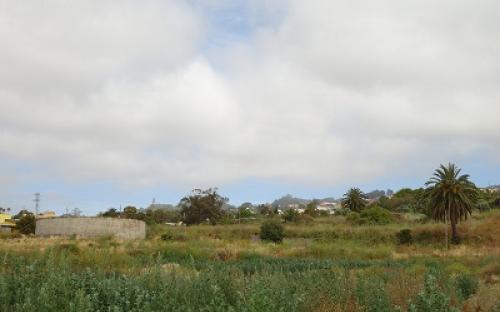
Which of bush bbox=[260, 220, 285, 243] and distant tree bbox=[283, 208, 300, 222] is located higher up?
distant tree bbox=[283, 208, 300, 222]

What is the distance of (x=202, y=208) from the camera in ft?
315

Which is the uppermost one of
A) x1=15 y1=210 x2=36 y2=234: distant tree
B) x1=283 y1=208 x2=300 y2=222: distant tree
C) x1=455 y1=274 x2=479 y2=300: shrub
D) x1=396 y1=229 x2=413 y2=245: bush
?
Answer: x1=283 y1=208 x2=300 y2=222: distant tree

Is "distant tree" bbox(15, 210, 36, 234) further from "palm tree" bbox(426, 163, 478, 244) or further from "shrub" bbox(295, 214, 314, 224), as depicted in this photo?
"palm tree" bbox(426, 163, 478, 244)

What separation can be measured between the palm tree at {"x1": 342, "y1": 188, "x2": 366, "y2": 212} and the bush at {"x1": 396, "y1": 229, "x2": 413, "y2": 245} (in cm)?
3577

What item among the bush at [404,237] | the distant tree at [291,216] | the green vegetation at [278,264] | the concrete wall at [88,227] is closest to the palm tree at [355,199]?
the green vegetation at [278,264]

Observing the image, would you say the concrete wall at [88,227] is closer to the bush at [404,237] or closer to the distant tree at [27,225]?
the distant tree at [27,225]

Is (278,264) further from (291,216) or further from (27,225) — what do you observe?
(291,216)

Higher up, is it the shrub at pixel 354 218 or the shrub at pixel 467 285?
the shrub at pixel 354 218

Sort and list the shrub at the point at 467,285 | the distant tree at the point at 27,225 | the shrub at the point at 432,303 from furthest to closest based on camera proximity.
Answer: the distant tree at the point at 27,225
the shrub at the point at 467,285
the shrub at the point at 432,303

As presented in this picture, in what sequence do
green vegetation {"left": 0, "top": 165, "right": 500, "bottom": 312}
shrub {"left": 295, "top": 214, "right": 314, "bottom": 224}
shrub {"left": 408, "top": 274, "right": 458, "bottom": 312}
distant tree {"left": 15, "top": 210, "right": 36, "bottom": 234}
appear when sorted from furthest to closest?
shrub {"left": 295, "top": 214, "right": 314, "bottom": 224}, distant tree {"left": 15, "top": 210, "right": 36, "bottom": 234}, green vegetation {"left": 0, "top": 165, "right": 500, "bottom": 312}, shrub {"left": 408, "top": 274, "right": 458, "bottom": 312}

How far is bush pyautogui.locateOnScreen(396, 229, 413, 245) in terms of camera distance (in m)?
61.6

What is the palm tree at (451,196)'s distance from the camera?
188ft

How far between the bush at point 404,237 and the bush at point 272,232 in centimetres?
1325

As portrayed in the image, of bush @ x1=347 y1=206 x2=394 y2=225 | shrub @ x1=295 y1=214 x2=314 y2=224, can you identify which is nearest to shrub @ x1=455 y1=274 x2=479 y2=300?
bush @ x1=347 y1=206 x2=394 y2=225
